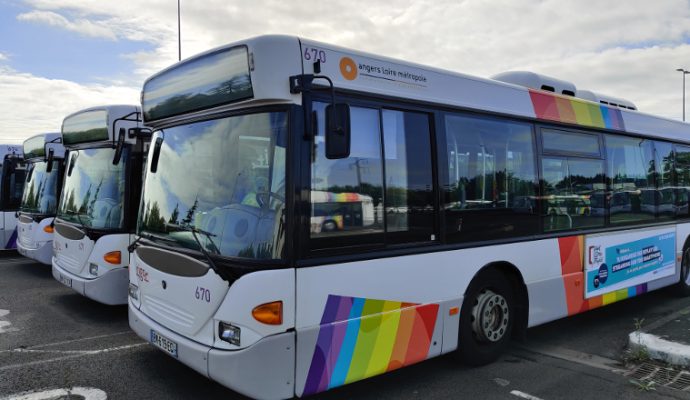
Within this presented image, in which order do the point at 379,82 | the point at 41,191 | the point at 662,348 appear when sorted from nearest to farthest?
1. the point at 379,82
2. the point at 662,348
3. the point at 41,191

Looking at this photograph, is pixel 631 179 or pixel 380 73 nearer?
pixel 380 73

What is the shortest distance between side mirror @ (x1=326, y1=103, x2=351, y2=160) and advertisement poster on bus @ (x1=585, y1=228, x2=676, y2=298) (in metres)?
4.35

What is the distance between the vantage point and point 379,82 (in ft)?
14.8

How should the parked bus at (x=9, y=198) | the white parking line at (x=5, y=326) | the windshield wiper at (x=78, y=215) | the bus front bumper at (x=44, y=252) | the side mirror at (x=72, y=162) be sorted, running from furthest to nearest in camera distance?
1. the parked bus at (x=9, y=198)
2. the bus front bumper at (x=44, y=252)
3. the side mirror at (x=72, y=162)
4. the windshield wiper at (x=78, y=215)
5. the white parking line at (x=5, y=326)

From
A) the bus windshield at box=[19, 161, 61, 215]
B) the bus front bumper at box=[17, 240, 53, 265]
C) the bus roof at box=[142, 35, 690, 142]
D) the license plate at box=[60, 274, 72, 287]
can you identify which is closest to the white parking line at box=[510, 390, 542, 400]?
the bus roof at box=[142, 35, 690, 142]

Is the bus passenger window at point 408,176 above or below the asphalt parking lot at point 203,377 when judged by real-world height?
above

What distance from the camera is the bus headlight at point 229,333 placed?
3.78 m

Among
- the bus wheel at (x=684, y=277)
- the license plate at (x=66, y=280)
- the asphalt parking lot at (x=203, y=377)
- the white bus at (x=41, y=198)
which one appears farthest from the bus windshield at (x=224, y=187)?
the bus wheel at (x=684, y=277)

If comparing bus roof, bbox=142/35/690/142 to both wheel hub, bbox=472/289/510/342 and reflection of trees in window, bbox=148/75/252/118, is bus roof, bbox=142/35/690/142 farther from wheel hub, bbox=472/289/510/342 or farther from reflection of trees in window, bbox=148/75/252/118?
wheel hub, bbox=472/289/510/342

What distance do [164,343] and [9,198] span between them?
1091 cm

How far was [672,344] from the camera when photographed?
5789mm

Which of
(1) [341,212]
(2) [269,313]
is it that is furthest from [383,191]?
(2) [269,313]

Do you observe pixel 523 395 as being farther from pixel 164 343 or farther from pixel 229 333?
pixel 164 343

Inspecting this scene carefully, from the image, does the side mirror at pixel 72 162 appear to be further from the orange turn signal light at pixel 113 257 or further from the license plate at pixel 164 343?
the license plate at pixel 164 343
